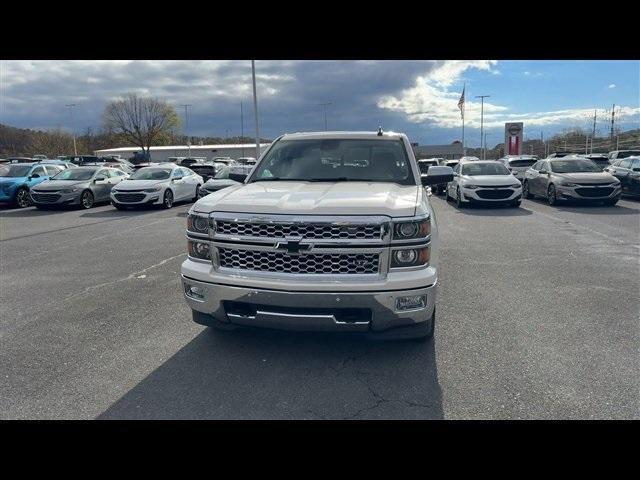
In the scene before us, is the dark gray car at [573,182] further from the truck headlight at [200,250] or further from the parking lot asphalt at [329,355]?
the truck headlight at [200,250]

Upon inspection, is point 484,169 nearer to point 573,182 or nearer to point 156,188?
point 573,182

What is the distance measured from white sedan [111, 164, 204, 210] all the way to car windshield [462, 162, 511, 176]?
33.5 ft

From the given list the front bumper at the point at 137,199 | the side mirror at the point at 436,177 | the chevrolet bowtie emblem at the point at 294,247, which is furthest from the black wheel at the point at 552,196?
the chevrolet bowtie emblem at the point at 294,247

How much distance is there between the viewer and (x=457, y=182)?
15062mm

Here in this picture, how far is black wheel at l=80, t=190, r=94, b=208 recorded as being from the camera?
1595 cm

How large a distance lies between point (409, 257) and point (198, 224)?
173cm

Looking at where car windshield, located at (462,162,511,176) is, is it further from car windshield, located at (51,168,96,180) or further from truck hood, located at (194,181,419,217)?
car windshield, located at (51,168,96,180)

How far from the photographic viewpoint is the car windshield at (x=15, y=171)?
17.4 m

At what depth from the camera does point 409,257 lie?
3.43 m

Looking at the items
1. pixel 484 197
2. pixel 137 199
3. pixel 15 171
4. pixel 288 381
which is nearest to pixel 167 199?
pixel 137 199

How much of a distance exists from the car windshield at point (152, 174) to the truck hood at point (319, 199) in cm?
1300

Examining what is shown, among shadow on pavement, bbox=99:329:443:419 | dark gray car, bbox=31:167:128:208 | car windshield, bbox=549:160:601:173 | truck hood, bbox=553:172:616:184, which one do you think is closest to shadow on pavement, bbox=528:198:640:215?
truck hood, bbox=553:172:616:184
